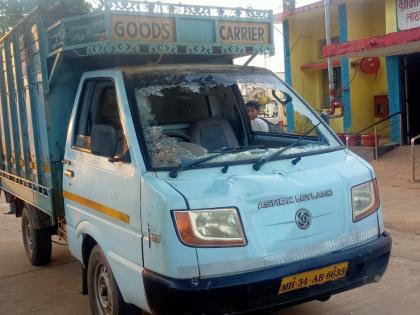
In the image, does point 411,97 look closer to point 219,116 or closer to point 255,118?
point 255,118

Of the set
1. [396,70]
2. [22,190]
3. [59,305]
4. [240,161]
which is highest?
[396,70]

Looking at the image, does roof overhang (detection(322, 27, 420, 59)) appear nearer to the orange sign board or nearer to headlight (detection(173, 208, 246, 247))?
the orange sign board

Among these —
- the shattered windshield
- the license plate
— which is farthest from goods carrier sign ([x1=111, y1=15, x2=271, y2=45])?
the license plate

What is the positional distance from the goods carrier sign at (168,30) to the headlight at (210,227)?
157cm

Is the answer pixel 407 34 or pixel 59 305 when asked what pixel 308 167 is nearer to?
Result: pixel 59 305

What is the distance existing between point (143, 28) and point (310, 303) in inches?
100

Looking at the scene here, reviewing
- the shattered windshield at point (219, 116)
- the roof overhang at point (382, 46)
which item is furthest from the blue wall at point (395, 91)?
the shattered windshield at point (219, 116)

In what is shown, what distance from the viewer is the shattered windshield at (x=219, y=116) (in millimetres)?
3576

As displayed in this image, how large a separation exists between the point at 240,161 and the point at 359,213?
839mm

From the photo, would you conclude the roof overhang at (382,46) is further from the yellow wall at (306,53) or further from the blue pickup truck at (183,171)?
the blue pickup truck at (183,171)

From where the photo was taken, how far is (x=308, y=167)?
136 inches

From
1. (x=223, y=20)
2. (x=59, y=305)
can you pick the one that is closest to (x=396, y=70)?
(x=223, y=20)

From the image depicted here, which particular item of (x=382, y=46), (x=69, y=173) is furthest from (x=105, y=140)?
(x=382, y=46)

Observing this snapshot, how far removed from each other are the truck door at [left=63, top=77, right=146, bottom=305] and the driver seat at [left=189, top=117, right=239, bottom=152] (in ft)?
2.43
